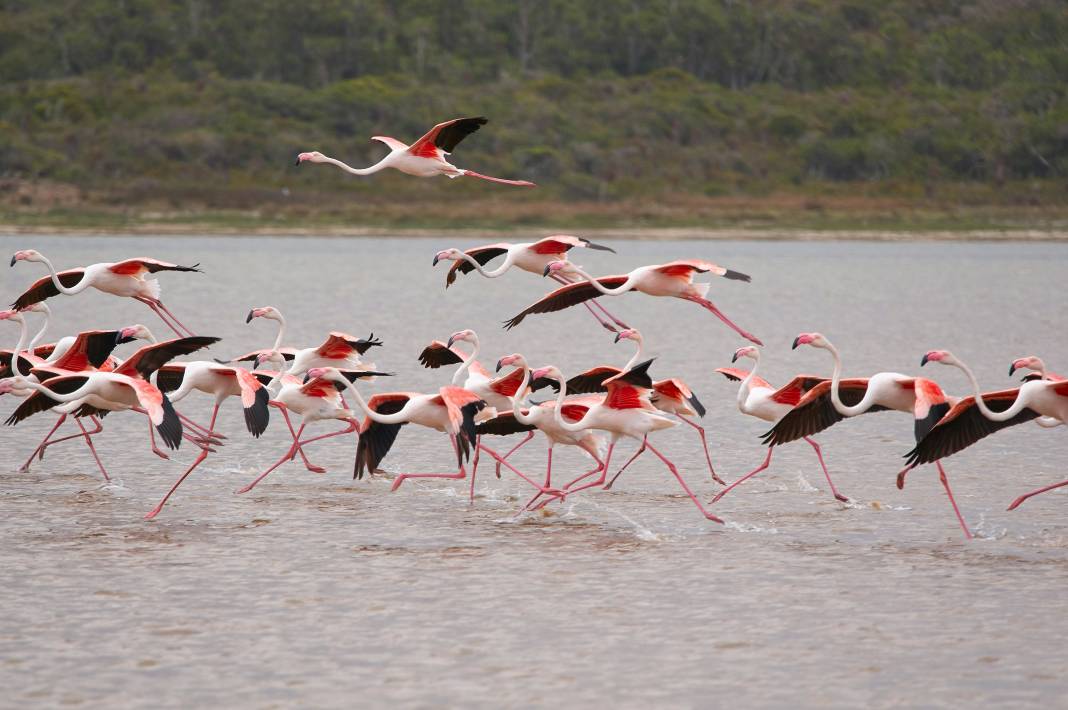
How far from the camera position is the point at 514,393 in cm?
1137

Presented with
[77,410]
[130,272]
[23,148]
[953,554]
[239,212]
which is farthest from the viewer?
[23,148]

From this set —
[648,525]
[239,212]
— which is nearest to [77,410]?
[648,525]

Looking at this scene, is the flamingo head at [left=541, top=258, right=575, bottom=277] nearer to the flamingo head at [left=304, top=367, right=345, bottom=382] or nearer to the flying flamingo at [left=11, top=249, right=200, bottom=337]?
the flamingo head at [left=304, top=367, right=345, bottom=382]

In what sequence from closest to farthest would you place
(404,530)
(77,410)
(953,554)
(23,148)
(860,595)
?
1. (860,595)
2. (953,554)
3. (404,530)
4. (77,410)
5. (23,148)

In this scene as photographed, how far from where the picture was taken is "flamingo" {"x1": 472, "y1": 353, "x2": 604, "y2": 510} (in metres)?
10.5

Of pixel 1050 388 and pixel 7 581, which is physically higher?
pixel 1050 388

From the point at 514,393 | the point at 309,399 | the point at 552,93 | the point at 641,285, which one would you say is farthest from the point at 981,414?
the point at 552,93

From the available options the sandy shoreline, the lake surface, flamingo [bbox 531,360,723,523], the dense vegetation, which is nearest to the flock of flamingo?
flamingo [bbox 531,360,723,523]

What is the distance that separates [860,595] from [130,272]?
6237mm

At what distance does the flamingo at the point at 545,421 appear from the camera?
412 inches

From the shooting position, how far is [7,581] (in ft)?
27.7

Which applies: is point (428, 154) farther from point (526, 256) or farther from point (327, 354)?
point (327, 354)

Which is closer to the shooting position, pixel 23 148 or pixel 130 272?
pixel 130 272

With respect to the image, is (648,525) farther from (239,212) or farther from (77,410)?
(239,212)
